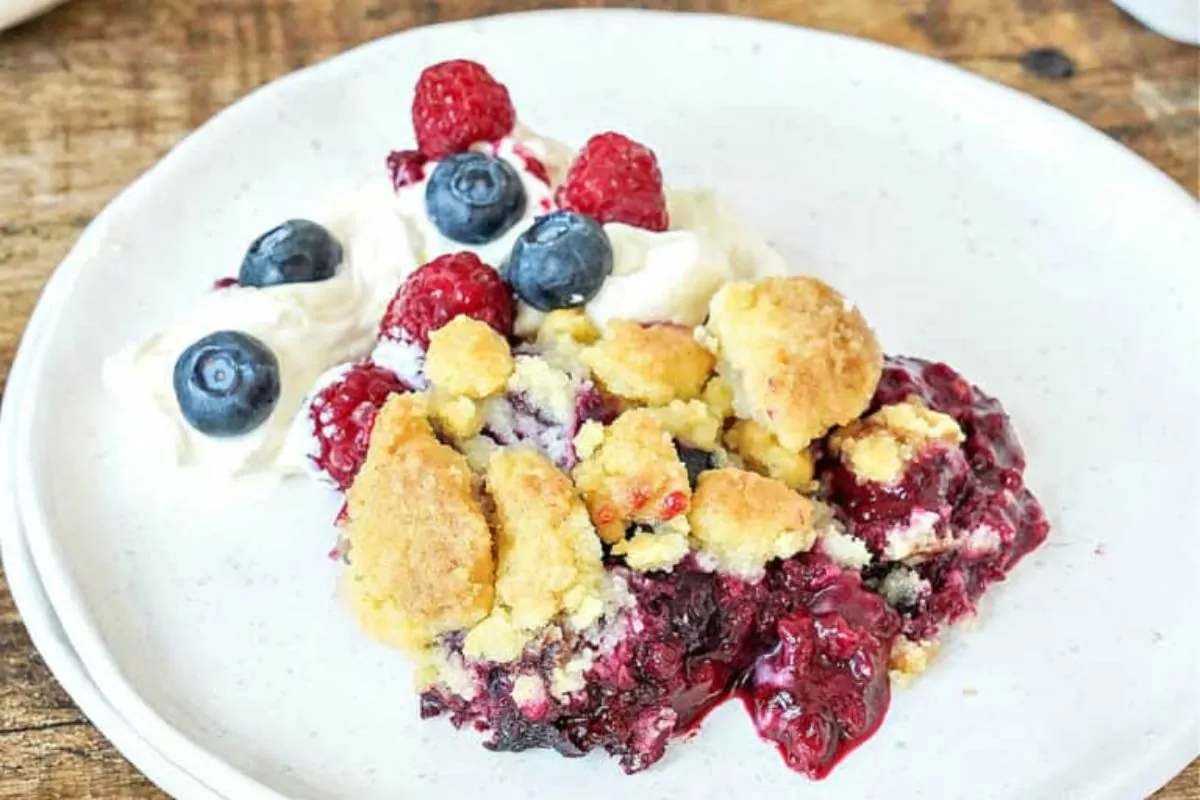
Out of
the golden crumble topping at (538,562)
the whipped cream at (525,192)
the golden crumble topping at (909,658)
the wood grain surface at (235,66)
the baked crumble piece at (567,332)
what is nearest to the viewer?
the golden crumble topping at (538,562)

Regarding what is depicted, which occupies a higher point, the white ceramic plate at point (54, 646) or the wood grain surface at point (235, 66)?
the wood grain surface at point (235, 66)

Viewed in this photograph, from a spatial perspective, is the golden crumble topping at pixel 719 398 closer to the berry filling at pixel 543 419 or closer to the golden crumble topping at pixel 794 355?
the golden crumble topping at pixel 794 355

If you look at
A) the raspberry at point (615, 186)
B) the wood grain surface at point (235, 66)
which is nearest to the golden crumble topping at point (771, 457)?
the raspberry at point (615, 186)

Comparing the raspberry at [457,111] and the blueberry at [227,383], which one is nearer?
the blueberry at [227,383]

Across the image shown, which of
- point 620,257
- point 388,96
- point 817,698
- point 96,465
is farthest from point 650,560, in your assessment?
point 388,96

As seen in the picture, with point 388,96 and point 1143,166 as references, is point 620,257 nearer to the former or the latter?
point 388,96

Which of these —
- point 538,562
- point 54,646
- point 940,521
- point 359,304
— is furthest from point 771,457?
point 54,646

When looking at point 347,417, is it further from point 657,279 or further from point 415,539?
point 657,279
